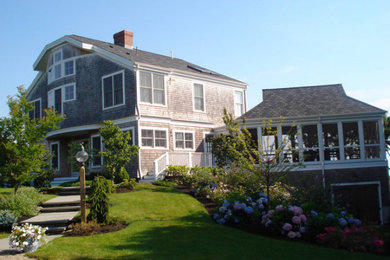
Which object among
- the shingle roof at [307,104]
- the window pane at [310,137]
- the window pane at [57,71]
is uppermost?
the window pane at [57,71]

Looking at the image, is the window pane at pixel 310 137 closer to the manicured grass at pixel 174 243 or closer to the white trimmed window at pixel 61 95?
the manicured grass at pixel 174 243

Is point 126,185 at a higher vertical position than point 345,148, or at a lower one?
lower

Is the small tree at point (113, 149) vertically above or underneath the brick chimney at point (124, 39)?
underneath

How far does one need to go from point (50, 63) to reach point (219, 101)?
11.3m

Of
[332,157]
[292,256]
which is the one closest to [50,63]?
[332,157]

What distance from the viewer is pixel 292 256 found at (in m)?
8.06

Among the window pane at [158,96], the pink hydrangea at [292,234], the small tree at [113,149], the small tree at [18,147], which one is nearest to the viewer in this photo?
the pink hydrangea at [292,234]

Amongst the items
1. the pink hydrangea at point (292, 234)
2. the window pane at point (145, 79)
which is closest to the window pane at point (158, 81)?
the window pane at point (145, 79)

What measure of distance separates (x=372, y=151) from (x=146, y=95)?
39.3ft

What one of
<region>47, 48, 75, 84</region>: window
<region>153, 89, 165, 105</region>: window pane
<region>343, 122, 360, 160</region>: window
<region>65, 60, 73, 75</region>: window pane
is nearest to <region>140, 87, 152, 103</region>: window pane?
<region>153, 89, 165, 105</region>: window pane

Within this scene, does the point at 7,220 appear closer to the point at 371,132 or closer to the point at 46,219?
the point at 46,219

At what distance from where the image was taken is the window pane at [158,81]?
20.3 metres

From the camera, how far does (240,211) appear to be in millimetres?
11523

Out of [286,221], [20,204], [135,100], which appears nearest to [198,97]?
[135,100]
